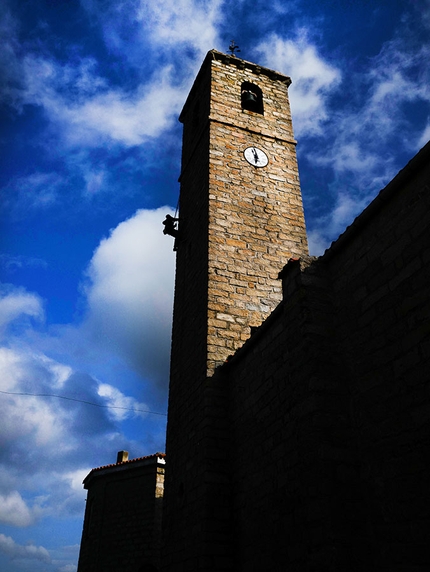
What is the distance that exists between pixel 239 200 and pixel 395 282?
17.6 feet

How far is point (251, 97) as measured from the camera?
443 inches

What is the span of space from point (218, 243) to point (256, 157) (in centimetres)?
286

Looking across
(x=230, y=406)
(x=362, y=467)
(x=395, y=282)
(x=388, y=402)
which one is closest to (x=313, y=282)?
(x=395, y=282)

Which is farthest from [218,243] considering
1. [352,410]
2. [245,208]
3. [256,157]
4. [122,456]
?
[122,456]

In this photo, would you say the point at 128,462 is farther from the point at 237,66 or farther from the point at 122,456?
the point at 237,66

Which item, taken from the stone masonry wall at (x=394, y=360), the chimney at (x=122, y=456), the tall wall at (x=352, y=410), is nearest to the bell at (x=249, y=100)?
the tall wall at (x=352, y=410)

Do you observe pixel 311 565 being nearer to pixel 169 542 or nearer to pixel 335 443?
pixel 335 443

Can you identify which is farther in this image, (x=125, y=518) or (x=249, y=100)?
(x=125, y=518)

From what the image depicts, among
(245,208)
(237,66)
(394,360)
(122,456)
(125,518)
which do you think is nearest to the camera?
(394,360)

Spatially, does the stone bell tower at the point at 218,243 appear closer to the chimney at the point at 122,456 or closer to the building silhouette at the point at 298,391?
the building silhouette at the point at 298,391

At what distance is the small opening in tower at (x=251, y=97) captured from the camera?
11344 millimetres

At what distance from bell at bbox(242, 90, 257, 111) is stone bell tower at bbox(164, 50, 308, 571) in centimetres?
3

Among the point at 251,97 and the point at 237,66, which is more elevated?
the point at 237,66

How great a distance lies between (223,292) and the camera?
785cm
